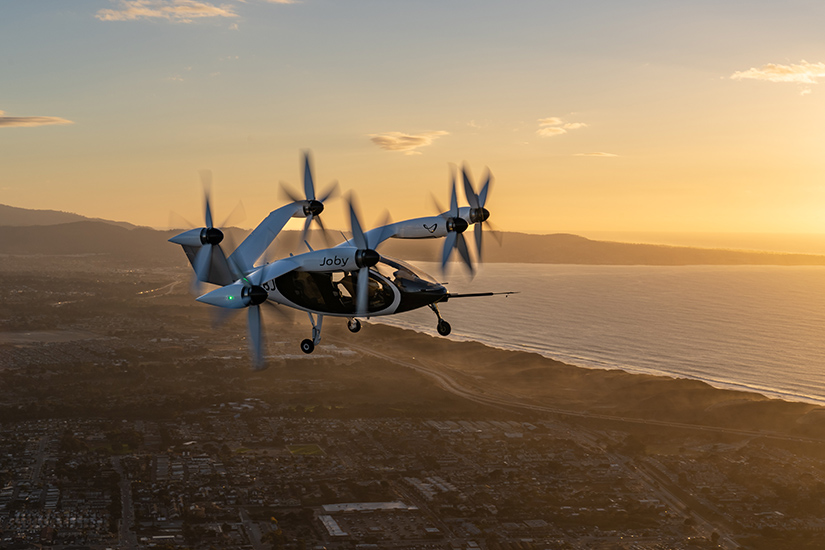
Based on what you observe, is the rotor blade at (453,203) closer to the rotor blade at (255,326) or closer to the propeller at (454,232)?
the propeller at (454,232)

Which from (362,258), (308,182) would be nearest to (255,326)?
(362,258)

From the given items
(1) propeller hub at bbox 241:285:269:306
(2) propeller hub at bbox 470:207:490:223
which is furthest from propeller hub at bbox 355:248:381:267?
(2) propeller hub at bbox 470:207:490:223

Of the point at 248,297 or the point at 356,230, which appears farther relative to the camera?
the point at 248,297

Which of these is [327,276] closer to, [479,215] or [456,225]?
[456,225]

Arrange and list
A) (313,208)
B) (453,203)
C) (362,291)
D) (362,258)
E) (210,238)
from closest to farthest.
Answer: (362,258), (362,291), (210,238), (453,203), (313,208)

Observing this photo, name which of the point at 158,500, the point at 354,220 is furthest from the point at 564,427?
the point at 354,220

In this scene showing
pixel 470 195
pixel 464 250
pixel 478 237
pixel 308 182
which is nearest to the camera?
pixel 464 250
